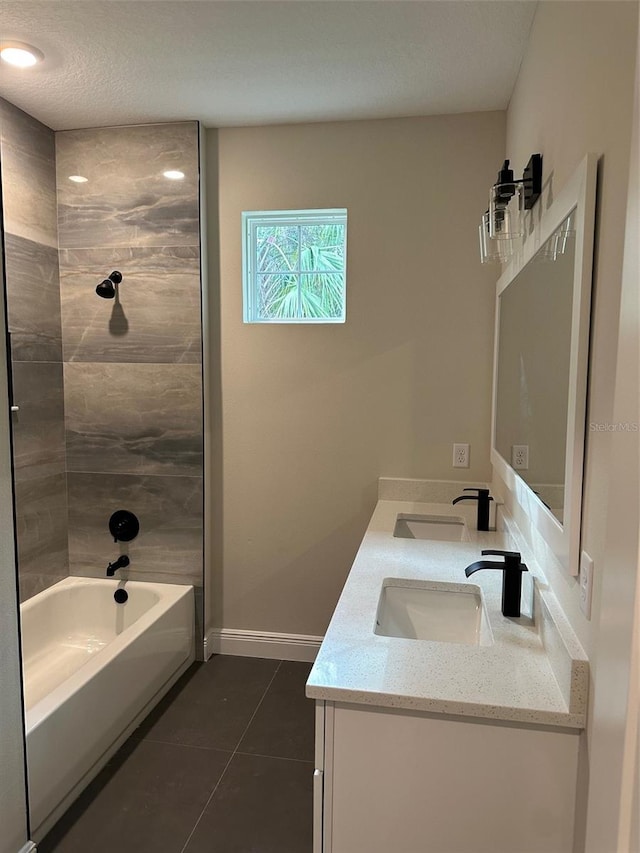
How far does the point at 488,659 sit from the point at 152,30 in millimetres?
2265

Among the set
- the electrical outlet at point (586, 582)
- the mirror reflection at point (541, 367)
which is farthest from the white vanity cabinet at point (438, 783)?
the mirror reflection at point (541, 367)

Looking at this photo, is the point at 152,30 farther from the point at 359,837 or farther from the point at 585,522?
the point at 359,837

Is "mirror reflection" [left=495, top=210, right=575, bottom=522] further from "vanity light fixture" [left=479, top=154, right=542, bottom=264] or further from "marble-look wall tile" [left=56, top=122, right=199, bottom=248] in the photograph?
"marble-look wall tile" [left=56, top=122, right=199, bottom=248]

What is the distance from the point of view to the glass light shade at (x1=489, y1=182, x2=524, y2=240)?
1867 mm

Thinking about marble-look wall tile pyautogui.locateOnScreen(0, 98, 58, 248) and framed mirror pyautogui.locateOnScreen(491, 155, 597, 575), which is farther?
marble-look wall tile pyautogui.locateOnScreen(0, 98, 58, 248)

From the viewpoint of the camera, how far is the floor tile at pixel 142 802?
1.90 meters

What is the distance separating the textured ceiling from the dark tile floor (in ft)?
8.81

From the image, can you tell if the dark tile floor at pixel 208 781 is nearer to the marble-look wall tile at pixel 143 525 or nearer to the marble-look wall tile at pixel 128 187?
the marble-look wall tile at pixel 143 525

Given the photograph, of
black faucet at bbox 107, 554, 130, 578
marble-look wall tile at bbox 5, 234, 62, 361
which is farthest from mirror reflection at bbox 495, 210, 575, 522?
marble-look wall tile at bbox 5, 234, 62, 361

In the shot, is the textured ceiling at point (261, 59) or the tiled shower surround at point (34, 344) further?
the tiled shower surround at point (34, 344)

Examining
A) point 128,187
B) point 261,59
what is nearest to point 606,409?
point 261,59

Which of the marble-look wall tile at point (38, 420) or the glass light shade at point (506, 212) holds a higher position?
the glass light shade at point (506, 212)

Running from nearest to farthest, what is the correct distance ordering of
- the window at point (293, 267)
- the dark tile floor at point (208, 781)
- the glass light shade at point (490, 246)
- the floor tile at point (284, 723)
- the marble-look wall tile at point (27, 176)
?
1. the dark tile floor at point (208, 781)
2. the glass light shade at point (490, 246)
3. the floor tile at point (284, 723)
4. the marble-look wall tile at point (27, 176)
5. the window at point (293, 267)

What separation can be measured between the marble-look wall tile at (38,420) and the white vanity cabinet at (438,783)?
2.13m
